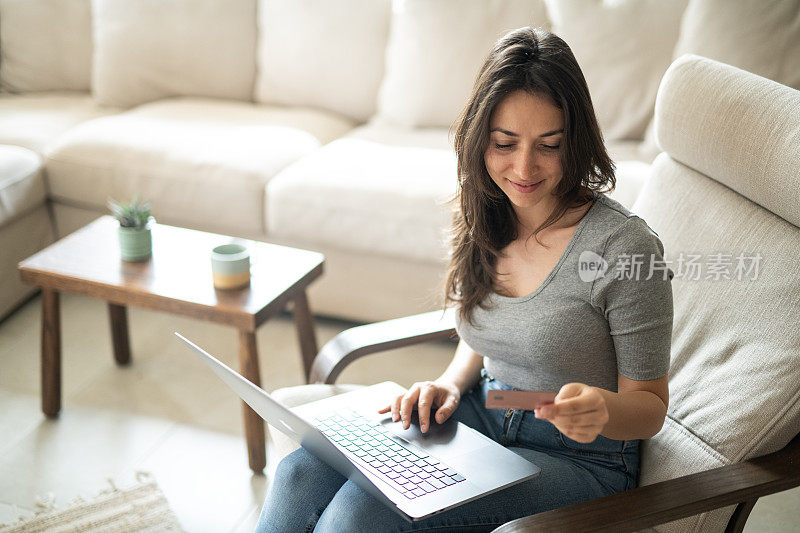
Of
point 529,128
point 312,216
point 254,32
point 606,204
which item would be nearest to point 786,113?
point 606,204

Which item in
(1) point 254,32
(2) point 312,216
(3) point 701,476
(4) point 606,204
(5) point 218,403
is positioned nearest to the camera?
(3) point 701,476

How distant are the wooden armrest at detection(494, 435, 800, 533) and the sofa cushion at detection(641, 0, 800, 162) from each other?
4.37 feet

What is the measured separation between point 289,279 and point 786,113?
1.18 m

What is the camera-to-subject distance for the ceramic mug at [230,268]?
1.89 m

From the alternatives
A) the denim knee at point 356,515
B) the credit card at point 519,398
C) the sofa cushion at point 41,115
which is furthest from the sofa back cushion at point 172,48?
the credit card at point 519,398

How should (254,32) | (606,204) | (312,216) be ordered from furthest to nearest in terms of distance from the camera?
(254,32) → (312,216) → (606,204)

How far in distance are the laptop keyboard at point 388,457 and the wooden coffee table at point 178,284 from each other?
532 mm

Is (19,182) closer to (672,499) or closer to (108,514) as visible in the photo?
(108,514)

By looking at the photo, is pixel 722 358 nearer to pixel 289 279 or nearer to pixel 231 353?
pixel 289 279

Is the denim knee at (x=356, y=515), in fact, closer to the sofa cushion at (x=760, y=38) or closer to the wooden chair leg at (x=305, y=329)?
the wooden chair leg at (x=305, y=329)

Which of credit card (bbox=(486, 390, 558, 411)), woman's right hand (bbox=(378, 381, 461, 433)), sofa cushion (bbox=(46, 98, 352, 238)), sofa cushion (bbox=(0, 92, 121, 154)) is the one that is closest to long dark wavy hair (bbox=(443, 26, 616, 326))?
woman's right hand (bbox=(378, 381, 461, 433))

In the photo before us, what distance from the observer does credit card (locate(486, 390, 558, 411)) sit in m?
1.00

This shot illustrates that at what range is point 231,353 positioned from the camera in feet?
8.16

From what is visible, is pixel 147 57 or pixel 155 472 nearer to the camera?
pixel 155 472
